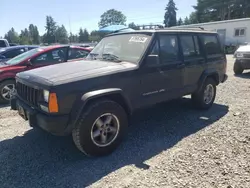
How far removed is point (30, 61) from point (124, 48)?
11.8 feet

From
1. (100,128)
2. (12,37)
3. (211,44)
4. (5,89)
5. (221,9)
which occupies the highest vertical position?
(221,9)

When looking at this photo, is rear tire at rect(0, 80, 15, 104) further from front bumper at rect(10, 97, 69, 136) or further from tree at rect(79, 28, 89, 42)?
tree at rect(79, 28, 89, 42)

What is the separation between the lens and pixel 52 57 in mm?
7000

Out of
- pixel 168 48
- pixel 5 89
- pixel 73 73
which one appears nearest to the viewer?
pixel 73 73

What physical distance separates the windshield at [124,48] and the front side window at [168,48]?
1.10ft

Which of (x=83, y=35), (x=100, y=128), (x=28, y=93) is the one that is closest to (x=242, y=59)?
(x=100, y=128)

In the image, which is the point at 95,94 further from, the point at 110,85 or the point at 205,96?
the point at 205,96

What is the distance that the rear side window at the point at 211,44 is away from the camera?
5.34 m

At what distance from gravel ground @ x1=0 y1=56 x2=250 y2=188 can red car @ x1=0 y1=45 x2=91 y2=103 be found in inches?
61.9

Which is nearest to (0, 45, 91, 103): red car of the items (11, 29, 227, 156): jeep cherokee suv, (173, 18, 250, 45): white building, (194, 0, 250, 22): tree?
(11, 29, 227, 156): jeep cherokee suv

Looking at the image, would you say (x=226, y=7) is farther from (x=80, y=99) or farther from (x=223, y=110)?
(x=80, y=99)

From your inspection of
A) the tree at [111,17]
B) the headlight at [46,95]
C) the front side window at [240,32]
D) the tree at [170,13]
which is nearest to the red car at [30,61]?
the headlight at [46,95]

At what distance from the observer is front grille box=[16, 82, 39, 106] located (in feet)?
11.0

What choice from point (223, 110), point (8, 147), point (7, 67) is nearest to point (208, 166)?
point (223, 110)
